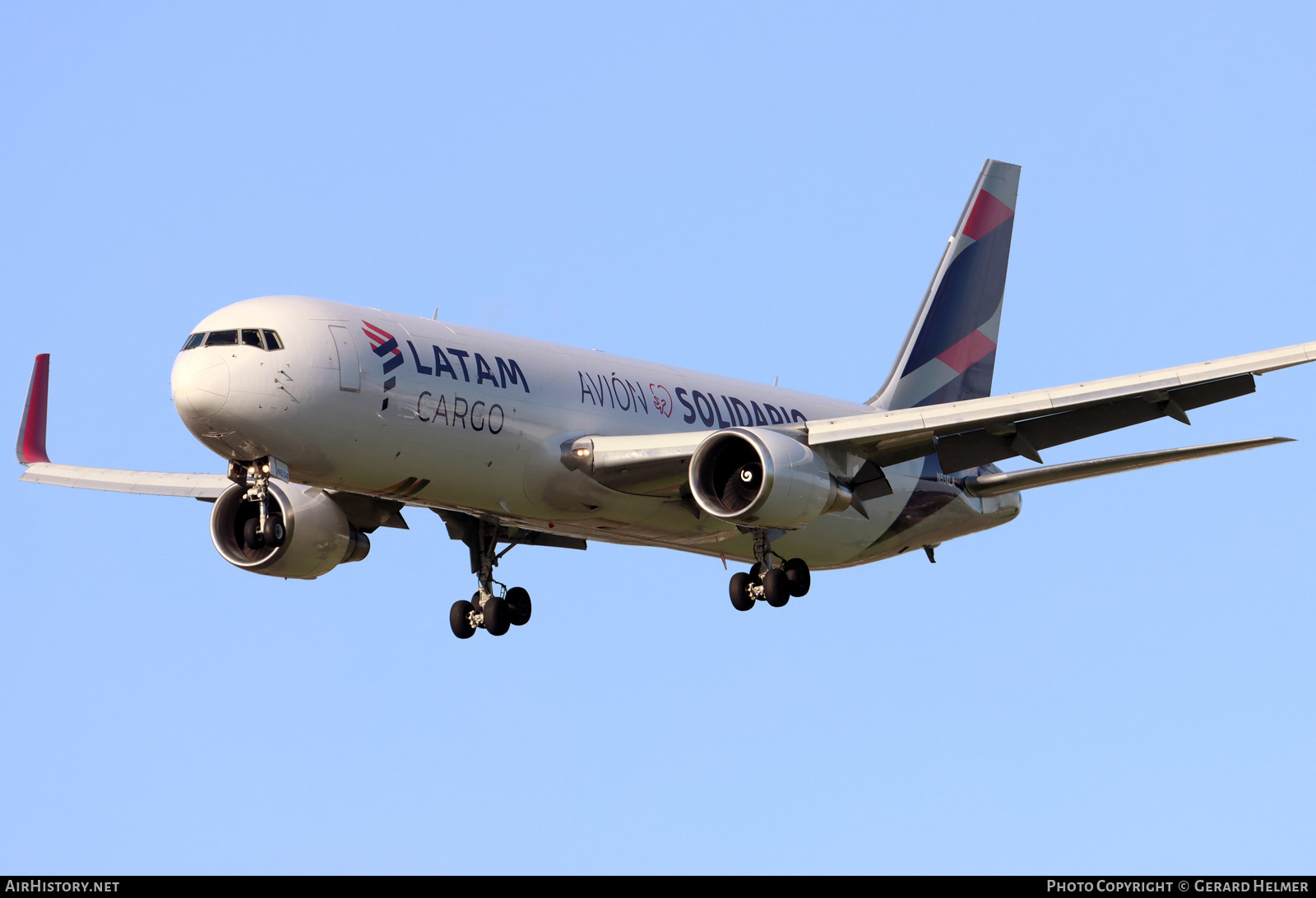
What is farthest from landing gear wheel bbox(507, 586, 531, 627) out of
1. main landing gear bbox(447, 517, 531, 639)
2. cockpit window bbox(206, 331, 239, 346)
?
cockpit window bbox(206, 331, 239, 346)

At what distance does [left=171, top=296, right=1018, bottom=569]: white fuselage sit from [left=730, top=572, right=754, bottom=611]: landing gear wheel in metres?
1.11

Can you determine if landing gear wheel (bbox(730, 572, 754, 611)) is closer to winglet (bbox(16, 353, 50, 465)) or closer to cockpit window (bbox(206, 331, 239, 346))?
cockpit window (bbox(206, 331, 239, 346))

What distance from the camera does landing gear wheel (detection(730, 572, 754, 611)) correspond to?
32562 millimetres

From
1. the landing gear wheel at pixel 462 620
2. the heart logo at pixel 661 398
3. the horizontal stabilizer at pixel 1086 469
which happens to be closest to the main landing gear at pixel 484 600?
the landing gear wheel at pixel 462 620

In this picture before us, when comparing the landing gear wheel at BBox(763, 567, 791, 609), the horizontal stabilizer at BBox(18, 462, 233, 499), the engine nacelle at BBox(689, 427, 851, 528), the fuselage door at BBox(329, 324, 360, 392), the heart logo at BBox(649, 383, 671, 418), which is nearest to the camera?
the fuselage door at BBox(329, 324, 360, 392)

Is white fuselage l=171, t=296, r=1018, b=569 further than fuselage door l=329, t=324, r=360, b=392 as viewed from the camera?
No

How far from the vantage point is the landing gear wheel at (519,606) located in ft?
112

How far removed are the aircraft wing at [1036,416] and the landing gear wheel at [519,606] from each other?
7.48 m

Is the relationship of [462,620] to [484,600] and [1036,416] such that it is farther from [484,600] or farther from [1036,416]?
[1036,416]

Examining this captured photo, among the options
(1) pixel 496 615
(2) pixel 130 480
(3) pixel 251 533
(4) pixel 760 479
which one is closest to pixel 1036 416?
(4) pixel 760 479

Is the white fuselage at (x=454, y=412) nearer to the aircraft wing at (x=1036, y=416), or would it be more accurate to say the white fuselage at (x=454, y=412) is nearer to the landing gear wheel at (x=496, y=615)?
the aircraft wing at (x=1036, y=416)
